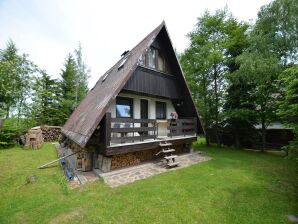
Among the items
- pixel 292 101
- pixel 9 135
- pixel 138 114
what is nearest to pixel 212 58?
pixel 138 114

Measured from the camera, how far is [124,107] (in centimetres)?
894

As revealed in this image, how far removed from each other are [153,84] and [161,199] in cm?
589

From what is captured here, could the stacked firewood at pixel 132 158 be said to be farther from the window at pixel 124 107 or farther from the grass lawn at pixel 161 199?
the window at pixel 124 107

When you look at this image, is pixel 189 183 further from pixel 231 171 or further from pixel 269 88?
pixel 269 88

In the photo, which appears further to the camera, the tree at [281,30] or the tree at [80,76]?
the tree at [80,76]

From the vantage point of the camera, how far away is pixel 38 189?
4.91 metres

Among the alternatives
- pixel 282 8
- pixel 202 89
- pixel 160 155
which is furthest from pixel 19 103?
pixel 282 8

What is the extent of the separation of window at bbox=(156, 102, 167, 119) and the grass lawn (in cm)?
476

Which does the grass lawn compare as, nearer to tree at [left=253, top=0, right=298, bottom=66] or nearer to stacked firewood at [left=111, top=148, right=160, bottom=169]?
stacked firewood at [left=111, top=148, right=160, bottom=169]

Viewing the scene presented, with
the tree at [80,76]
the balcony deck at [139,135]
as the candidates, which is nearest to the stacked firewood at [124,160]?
the balcony deck at [139,135]

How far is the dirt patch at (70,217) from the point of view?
132 inches

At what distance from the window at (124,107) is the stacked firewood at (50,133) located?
36.3ft

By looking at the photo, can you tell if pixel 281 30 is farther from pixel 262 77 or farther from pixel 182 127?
pixel 182 127

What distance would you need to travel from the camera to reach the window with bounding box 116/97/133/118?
8711 millimetres
